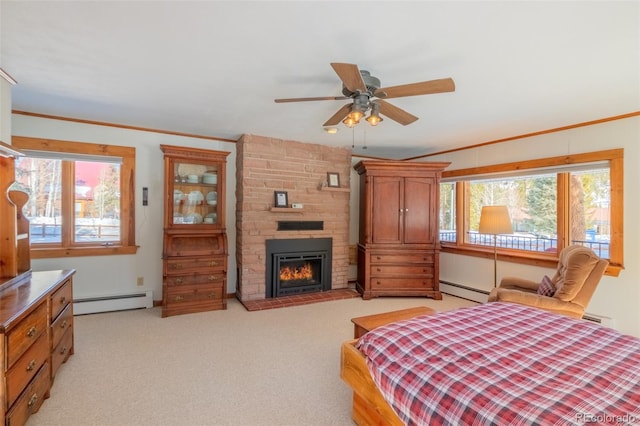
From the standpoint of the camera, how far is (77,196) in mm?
3775

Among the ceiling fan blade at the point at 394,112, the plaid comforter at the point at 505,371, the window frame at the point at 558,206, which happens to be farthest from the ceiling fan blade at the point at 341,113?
the window frame at the point at 558,206

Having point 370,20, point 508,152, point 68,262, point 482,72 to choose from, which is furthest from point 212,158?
point 508,152

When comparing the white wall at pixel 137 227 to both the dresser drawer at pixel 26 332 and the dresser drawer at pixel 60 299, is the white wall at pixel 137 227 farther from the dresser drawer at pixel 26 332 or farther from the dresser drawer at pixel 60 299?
the dresser drawer at pixel 26 332

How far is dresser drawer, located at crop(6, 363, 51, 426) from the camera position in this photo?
1639 mm

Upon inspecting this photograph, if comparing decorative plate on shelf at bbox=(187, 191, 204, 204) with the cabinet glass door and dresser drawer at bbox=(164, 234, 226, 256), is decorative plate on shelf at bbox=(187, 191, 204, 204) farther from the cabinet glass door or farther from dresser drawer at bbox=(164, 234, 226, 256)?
dresser drawer at bbox=(164, 234, 226, 256)

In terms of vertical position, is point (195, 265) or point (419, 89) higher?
point (419, 89)

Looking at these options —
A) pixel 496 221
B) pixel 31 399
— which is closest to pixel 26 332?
pixel 31 399

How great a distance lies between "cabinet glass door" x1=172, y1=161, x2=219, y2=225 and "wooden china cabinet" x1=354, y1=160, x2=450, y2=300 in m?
2.24

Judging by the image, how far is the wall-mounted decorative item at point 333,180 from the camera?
4.90 metres

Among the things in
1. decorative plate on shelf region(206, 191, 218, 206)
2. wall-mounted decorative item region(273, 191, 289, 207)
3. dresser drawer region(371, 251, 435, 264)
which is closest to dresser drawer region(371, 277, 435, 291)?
dresser drawer region(371, 251, 435, 264)

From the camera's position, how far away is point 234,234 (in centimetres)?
459

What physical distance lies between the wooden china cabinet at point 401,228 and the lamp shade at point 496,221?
3.06ft

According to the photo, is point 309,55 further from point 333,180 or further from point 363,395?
point 333,180

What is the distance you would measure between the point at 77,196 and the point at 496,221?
17.0ft
